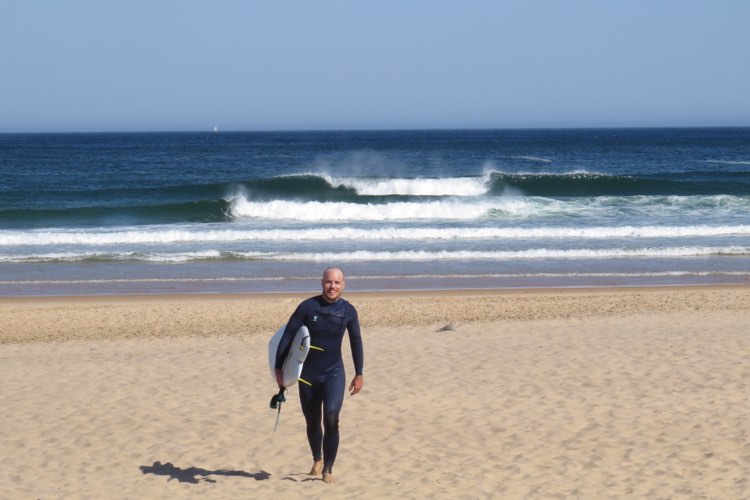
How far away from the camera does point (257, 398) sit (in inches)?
332

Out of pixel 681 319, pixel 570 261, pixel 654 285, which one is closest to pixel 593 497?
pixel 681 319

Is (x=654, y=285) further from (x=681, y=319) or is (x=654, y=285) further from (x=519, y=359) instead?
(x=519, y=359)

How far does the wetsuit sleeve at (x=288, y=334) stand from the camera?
5.67m

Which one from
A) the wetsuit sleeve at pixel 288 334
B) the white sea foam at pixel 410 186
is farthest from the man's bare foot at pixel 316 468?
the white sea foam at pixel 410 186

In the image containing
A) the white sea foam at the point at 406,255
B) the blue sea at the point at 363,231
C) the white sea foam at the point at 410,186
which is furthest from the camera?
the white sea foam at the point at 410,186

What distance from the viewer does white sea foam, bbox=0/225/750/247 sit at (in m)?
23.1

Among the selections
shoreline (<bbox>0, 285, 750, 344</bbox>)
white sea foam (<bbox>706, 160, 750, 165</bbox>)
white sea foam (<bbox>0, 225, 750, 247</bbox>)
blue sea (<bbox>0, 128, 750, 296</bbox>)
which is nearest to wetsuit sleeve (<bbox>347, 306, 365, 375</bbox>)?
shoreline (<bbox>0, 285, 750, 344</bbox>)

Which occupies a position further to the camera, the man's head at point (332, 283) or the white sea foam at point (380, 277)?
the white sea foam at point (380, 277)

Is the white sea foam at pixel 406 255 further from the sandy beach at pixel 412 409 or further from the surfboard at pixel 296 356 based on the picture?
the surfboard at pixel 296 356

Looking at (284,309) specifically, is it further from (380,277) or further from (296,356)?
(296,356)

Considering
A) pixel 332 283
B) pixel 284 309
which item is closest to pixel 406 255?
pixel 284 309

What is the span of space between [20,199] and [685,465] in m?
32.4

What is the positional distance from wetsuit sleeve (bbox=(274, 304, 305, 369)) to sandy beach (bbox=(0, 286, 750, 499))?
94 centimetres

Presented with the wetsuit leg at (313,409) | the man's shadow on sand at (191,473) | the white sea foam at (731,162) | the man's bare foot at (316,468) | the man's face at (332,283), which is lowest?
the man's shadow on sand at (191,473)
